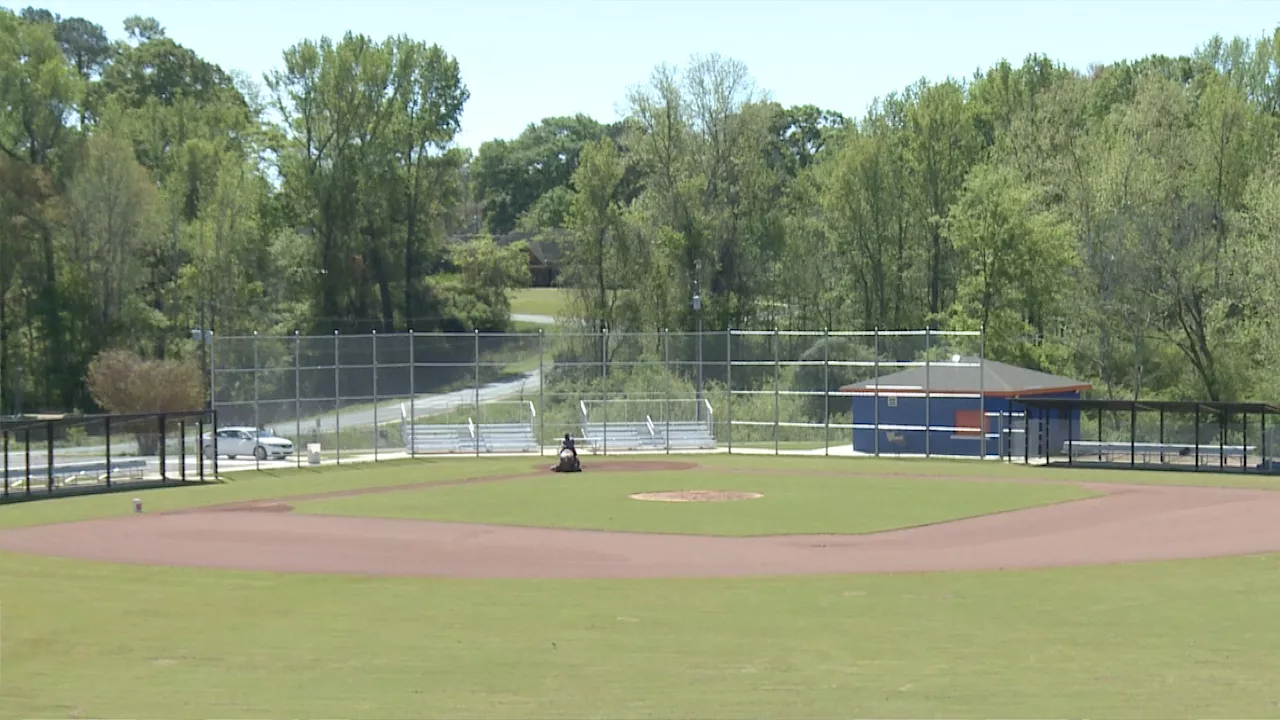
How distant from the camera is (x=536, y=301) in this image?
13462 cm

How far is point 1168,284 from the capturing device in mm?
67250

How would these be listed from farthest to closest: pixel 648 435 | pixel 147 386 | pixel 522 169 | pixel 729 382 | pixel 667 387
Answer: pixel 522 169 < pixel 147 386 < pixel 648 435 < pixel 667 387 < pixel 729 382

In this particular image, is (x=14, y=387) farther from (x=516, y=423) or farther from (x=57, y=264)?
(x=516, y=423)

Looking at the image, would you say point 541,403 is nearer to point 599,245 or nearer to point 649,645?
point 599,245

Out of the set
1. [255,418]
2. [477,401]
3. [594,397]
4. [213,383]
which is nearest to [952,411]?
[594,397]

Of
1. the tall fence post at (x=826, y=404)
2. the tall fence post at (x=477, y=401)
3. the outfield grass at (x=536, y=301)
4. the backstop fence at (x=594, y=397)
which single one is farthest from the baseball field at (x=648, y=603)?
the outfield grass at (x=536, y=301)

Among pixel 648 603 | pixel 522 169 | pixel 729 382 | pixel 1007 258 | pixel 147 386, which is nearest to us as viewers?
pixel 648 603

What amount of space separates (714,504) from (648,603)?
16624mm

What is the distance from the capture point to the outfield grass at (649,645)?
1470 centimetres

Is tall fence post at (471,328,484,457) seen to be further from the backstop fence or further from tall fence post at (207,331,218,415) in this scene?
tall fence post at (207,331,218,415)

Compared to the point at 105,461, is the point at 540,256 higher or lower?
higher

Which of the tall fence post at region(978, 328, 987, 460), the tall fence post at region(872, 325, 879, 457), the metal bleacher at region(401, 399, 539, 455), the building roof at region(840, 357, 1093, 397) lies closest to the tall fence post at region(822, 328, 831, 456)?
the building roof at region(840, 357, 1093, 397)

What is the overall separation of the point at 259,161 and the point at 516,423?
45.6 metres

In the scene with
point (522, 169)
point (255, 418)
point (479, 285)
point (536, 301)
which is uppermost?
point (522, 169)
